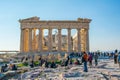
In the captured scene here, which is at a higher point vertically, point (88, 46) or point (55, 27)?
point (55, 27)

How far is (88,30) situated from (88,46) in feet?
12.7

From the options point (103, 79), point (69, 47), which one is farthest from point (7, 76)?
point (69, 47)

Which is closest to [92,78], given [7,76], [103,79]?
[103,79]

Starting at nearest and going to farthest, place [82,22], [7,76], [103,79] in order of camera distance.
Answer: [103,79] < [7,76] < [82,22]

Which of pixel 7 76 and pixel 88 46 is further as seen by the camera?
pixel 88 46

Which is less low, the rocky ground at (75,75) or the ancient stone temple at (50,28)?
the ancient stone temple at (50,28)

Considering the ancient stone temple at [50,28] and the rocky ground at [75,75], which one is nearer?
the rocky ground at [75,75]

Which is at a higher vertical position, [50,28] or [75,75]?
[50,28]

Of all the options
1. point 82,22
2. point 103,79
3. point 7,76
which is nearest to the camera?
point 103,79

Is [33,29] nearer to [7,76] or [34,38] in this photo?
[34,38]

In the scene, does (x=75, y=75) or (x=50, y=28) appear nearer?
(x=75, y=75)

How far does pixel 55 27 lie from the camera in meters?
60.9

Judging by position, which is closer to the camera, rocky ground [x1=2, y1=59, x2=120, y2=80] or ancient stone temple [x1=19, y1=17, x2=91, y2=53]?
rocky ground [x1=2, y1=59, x2=120, y2=80]

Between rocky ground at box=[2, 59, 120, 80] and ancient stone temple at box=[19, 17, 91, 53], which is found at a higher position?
Answer: ancient stone temple at box=[19, 17, 91, 53]
